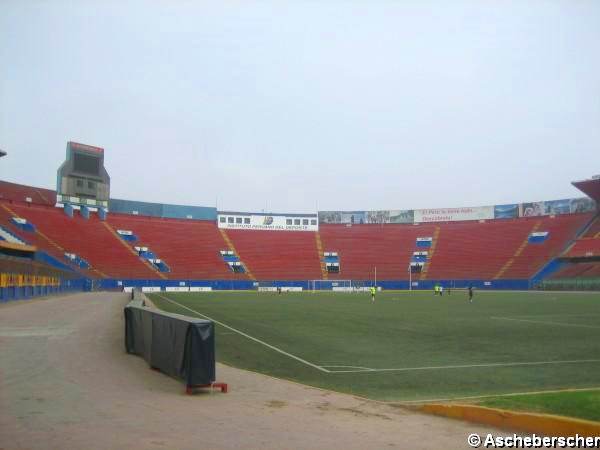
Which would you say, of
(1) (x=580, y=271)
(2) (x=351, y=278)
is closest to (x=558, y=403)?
(1) (x=580, y=271)

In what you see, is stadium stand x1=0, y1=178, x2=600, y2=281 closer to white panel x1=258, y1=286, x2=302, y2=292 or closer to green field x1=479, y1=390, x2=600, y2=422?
white panel x1=258, y1=286, x2=302, y2=292

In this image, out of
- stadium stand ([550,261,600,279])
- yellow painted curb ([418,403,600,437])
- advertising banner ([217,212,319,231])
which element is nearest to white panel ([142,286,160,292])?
advertising banner ([217,212,319,231])

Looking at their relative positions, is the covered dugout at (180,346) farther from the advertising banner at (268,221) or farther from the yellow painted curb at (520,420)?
the advertising banner at (268,221)

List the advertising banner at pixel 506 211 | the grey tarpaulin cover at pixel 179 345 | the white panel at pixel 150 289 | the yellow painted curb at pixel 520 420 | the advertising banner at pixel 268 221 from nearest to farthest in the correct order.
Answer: the yellow painted curb at pixel 520 420
the grey tarpaulin cover at pixel 179 345
the white panel at pixel 150 289
the advertising banner at pixel 506 211
the advertising banner at pixel 268 221

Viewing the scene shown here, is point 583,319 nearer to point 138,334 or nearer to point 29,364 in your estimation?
point 138,334

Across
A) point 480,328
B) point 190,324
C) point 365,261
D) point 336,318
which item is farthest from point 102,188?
point 190,324

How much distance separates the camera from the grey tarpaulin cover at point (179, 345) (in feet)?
31.2

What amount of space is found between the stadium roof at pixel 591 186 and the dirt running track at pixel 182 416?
83634mm

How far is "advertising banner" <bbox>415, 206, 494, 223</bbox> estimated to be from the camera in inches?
3927

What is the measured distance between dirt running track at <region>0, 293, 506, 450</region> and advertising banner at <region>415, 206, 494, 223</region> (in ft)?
312

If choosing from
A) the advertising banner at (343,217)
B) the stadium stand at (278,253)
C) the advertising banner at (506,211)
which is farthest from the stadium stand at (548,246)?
the advertising banner at (343,217)

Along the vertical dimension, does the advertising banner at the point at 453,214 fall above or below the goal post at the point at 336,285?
above

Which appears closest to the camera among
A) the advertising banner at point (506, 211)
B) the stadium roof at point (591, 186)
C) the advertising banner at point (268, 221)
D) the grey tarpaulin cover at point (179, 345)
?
the grey tarpaulin cover at point (179, 345)

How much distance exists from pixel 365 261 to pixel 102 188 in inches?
1742
